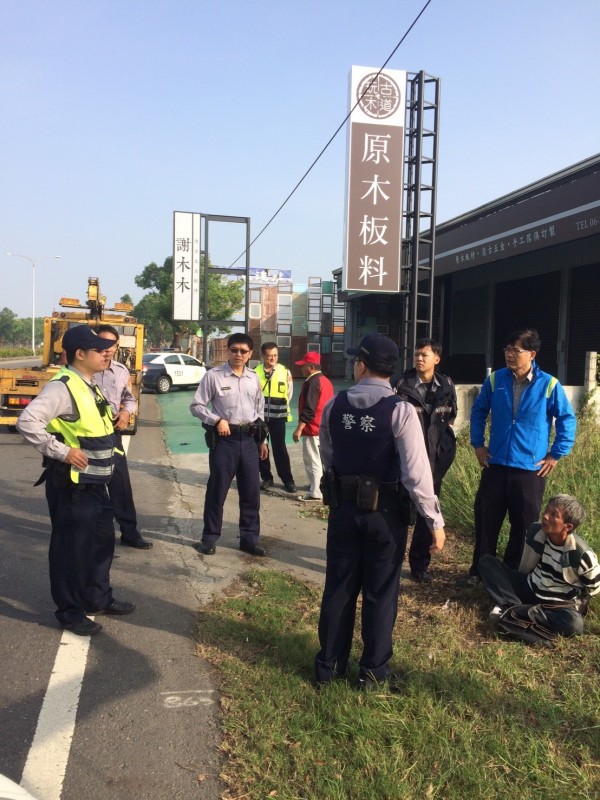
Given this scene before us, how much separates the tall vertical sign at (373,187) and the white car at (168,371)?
13385 millimetres

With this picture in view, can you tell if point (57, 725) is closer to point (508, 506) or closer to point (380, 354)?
point (380, 354)

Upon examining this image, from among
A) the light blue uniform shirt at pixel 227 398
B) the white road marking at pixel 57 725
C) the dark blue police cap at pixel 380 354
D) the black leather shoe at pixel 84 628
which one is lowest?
the white road marking at pixel 57 725

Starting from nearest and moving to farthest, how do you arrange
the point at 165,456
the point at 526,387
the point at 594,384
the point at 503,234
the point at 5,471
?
the point at 526,387 → the point at 5,471 → the point at 594,384 → the point at 165,456 → the point at 503,234

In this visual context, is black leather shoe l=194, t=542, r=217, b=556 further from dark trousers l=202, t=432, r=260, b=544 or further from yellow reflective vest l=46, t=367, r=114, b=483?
yellow reflective vest l=46, t=367, r=114, b=483

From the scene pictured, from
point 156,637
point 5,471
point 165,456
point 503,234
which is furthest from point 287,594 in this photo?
point 503,234

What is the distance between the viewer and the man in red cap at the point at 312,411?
7246 mm

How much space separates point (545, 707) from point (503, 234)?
463 inches

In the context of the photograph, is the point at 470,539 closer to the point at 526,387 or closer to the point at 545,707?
the point at 526,387

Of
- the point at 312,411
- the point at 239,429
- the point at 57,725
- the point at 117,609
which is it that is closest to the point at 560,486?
the point at 312,411

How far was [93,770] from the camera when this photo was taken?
2.64 meters

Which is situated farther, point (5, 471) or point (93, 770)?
point (5, 471)

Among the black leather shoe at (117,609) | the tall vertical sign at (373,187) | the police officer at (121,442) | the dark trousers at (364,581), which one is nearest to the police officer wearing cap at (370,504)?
the dark trousers at (364,581)

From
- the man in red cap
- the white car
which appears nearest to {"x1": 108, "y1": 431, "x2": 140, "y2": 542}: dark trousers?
the man in red cap

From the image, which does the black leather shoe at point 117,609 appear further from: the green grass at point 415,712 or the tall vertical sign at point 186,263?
the tall vertical sign at point 186,263
